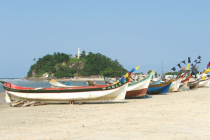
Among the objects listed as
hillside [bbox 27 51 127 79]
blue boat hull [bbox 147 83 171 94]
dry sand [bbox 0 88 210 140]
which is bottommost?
dry sand [bbox 0 88 210 140]

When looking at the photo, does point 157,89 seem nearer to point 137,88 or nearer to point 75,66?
point 137,88

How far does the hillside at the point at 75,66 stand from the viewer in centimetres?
14750

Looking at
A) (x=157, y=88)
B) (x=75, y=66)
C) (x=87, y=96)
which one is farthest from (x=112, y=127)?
(x=75, y=66)

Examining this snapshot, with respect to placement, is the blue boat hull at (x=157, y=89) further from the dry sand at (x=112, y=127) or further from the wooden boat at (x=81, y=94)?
the dry sand at (x=112, y=127)

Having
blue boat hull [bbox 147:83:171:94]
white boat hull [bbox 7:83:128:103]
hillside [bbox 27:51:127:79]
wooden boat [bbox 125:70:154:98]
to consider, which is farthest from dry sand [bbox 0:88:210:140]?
hillside [bbox 27:51:127:79]

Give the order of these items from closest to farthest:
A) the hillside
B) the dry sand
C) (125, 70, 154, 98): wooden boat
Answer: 1. the dry sand
2. (125, 70, 154, 98): wooden boat
3. the hillside

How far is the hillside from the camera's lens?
147500 mm

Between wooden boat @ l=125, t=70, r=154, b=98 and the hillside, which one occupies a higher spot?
the hillside

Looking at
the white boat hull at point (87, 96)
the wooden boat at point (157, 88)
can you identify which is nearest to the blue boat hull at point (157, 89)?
the wooden boat at point (157, 88)

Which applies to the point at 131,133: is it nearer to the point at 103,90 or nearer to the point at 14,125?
the point at 14,125

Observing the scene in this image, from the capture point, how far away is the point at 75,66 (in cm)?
15588

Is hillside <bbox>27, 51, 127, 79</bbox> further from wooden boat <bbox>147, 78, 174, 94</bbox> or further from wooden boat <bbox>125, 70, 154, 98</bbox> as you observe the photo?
wooden boat <bbox>125, 70, 154, 98</bbox>

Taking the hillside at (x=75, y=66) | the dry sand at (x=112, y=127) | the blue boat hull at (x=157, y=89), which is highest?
the hillside at (x=75, y=66)

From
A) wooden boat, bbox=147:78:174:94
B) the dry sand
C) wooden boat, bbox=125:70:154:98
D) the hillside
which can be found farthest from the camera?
the hillside
